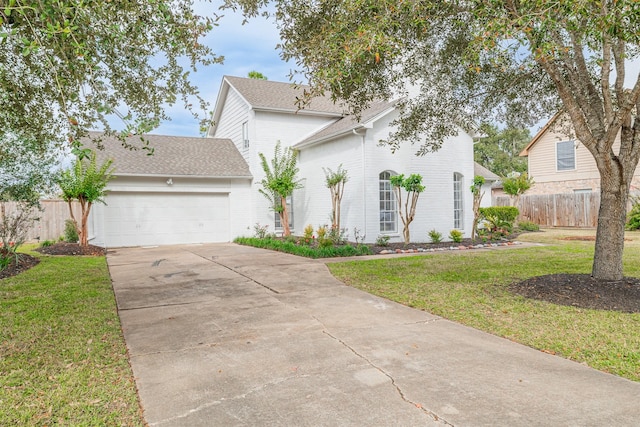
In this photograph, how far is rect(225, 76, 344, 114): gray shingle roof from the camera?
53.4 feet

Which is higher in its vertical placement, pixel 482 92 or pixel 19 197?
pixel 482 92

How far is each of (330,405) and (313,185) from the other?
12.9 meters

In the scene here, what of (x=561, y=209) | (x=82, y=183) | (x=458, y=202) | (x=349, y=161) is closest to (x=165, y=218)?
(x=82, y=183)

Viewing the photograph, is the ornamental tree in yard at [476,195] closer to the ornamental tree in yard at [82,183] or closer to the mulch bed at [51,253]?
the ornamental tree in yard at [82,183]

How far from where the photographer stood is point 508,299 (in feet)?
19.9

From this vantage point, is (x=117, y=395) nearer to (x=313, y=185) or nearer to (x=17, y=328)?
(x=17, y=328)

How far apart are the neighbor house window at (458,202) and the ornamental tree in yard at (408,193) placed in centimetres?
239

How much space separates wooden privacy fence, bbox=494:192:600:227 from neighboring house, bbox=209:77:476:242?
29.5ft

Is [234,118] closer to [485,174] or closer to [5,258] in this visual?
[5,258]

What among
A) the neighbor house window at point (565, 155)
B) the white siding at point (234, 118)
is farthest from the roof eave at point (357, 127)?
the neighbor house window at point (565, 155)

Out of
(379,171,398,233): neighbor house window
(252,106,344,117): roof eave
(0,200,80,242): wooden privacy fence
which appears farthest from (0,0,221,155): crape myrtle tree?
(0,200,80,242): wooden privacy fence

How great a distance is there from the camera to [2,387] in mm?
3277

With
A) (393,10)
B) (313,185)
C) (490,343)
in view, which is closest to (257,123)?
(313,185)

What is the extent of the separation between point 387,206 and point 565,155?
15.2m
